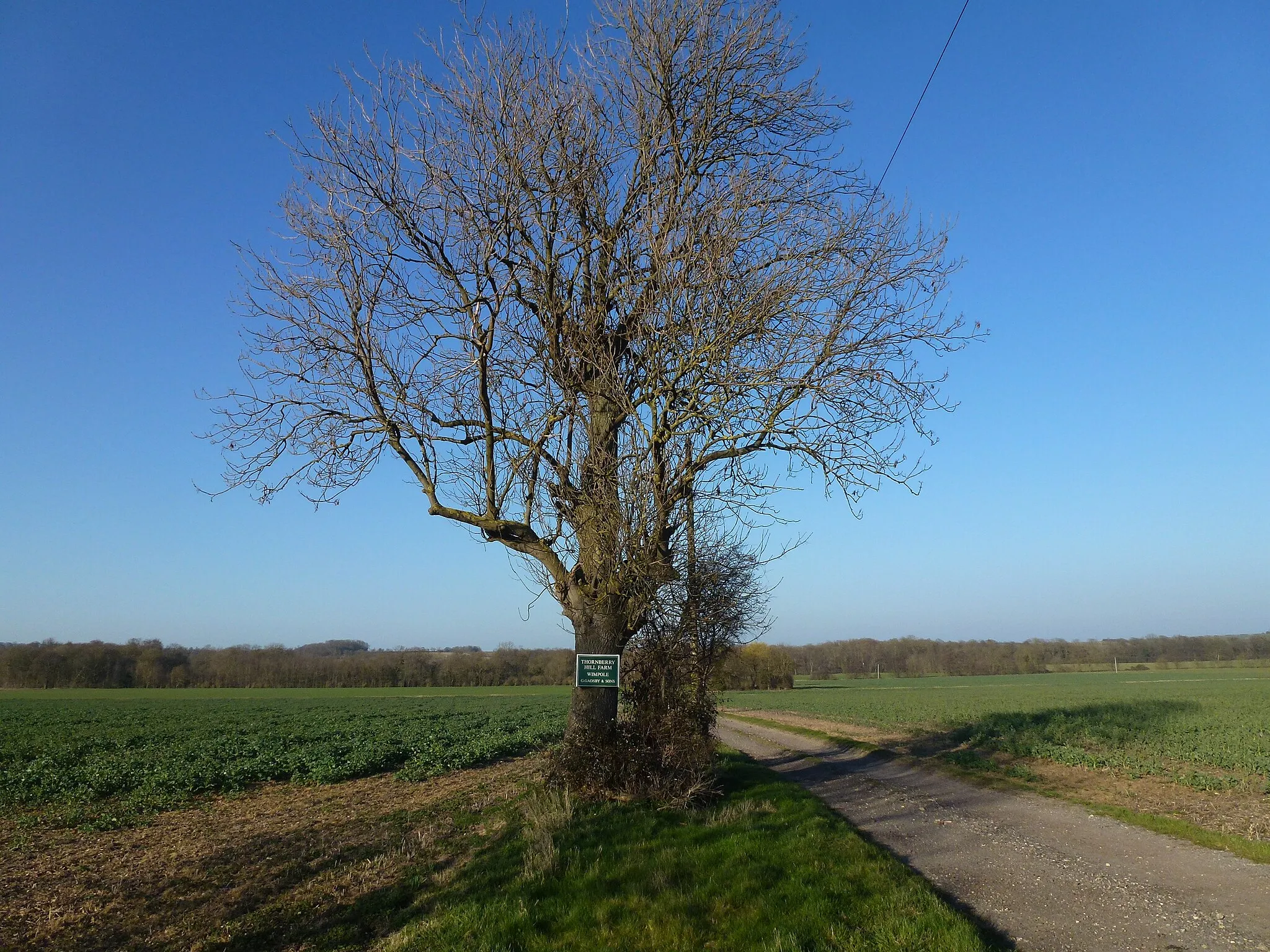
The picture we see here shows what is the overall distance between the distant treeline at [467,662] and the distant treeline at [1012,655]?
201 millimetres

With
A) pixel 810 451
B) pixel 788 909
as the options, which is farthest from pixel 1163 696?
pixel 788 909

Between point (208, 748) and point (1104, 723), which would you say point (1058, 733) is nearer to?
point (1104, 723)

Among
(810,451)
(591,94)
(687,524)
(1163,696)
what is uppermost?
(591,94)

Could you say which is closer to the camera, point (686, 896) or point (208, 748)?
point (686, 896)

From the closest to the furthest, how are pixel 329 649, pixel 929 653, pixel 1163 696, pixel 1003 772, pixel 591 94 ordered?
pixel 591 94
pixel 1003 772
pixel 1163 696
pixel 929 653
pixel 329 649

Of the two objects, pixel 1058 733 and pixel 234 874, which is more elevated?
pixel 234 874

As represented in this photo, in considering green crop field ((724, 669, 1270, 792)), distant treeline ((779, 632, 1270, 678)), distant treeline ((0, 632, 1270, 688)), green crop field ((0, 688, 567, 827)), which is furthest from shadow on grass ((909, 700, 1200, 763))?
distant treeline ((779, 632, 1270, 678))

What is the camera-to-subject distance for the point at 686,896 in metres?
6.38

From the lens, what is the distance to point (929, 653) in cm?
12650

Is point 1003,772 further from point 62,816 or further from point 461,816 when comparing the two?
point 62,816

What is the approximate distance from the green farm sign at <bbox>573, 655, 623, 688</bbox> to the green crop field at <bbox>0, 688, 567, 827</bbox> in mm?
6950

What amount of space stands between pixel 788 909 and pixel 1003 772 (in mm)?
12107

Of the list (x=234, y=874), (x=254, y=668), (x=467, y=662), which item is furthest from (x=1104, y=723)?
(x=254, y=668)

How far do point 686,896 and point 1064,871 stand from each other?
4.49m
